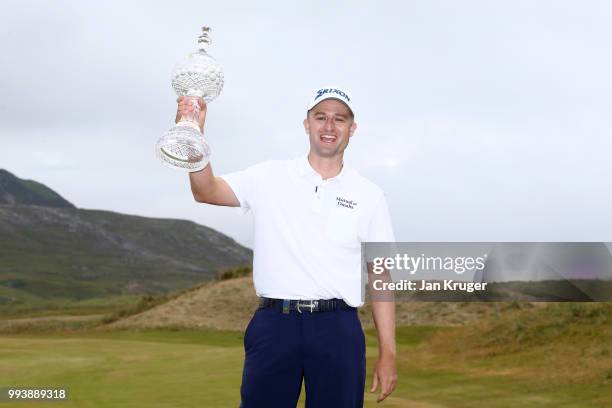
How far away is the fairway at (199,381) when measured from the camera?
37.5 ft

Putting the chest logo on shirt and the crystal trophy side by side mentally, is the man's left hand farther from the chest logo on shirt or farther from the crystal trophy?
the crystal trophy

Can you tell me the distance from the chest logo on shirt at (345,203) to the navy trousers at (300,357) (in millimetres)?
658

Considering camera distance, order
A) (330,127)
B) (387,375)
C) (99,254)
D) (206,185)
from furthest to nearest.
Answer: (99,254) → (387,375) → (330,127) → (206,185)

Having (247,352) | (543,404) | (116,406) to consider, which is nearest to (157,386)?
(116,406)

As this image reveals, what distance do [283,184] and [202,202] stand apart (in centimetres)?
52

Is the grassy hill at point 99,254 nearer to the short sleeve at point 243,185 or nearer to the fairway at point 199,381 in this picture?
the fairway at point 199,381

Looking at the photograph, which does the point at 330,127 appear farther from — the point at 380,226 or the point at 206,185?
the point at 206,185

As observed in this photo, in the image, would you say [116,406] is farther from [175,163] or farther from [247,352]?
[175,163]

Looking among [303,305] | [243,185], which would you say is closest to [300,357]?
[303,305]

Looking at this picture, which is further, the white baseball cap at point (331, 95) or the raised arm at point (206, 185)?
the white baseball cap at point (331, 95)

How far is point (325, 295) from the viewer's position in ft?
15.8

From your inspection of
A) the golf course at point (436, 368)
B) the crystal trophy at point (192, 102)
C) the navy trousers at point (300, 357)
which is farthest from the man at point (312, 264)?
the golf course at point (436, 368)

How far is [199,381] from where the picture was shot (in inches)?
511

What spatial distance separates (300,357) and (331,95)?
1.63 meters
